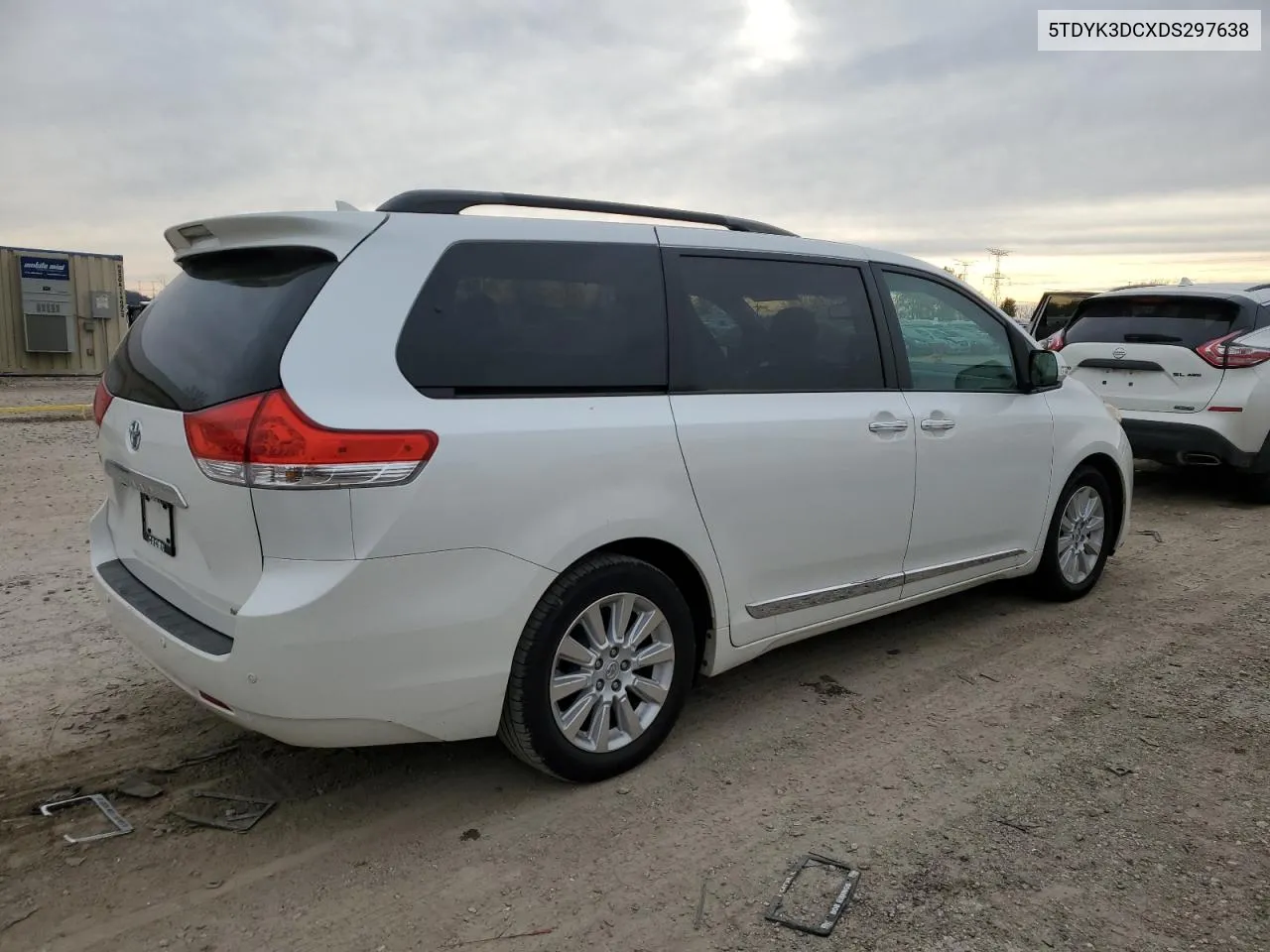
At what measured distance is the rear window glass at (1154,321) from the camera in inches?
300

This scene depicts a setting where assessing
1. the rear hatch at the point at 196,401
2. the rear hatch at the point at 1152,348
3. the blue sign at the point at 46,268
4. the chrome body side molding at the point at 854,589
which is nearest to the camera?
the rear hatch at the point at 196,401

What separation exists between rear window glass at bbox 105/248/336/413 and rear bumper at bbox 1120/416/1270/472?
22.3 feet

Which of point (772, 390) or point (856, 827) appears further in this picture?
point (772, 390)

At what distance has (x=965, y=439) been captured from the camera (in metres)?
4.22

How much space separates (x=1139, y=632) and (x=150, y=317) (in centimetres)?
451

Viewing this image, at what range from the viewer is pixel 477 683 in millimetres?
2822

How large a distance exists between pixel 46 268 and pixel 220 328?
1952cm

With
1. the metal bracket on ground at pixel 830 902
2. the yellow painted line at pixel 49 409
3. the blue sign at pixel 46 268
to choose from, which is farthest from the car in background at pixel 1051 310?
the blue sign at pixel 46 268

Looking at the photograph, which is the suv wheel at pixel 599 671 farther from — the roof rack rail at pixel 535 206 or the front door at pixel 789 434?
the roof rack rail at pixel 535 206

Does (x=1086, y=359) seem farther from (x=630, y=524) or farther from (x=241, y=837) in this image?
(x=241, y=837)

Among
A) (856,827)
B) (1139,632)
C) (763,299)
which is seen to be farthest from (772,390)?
(1139,632)

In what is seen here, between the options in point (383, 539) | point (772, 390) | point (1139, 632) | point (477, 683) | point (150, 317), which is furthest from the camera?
point (1139, 632)

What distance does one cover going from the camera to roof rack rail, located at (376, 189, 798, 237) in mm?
2979

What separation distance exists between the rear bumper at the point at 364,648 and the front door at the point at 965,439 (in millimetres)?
1985
